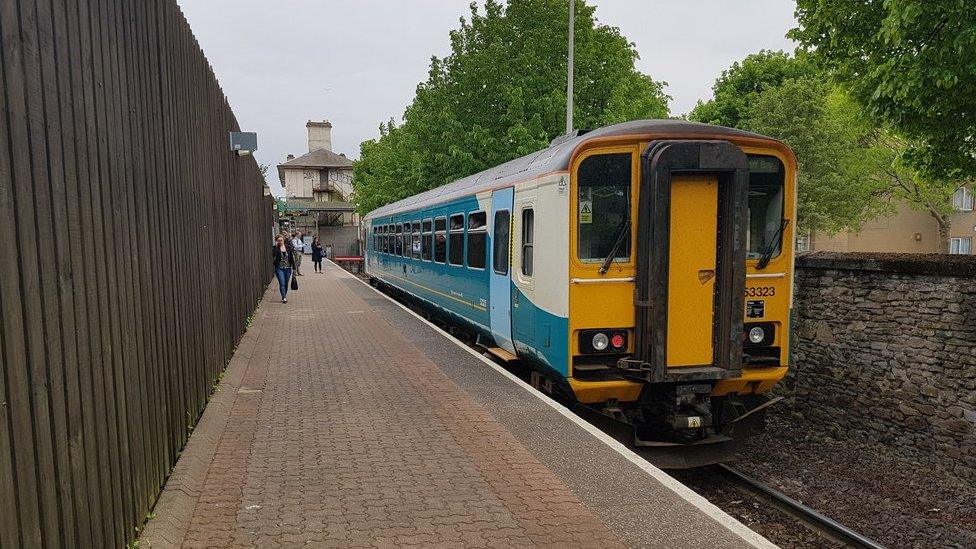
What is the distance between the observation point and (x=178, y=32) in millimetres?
6148

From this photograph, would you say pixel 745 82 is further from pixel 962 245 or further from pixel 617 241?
pixel 617 241

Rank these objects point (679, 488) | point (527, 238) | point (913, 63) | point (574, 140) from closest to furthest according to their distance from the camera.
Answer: point (679, 488) < point (574, 140) < point (527, 238) < point (913, 63)

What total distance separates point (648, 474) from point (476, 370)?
3.96 m

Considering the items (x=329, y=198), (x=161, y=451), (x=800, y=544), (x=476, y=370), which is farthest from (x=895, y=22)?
(x=329, y=198)

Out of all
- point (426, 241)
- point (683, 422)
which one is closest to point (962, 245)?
point (426, 241)

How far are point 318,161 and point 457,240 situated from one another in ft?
218

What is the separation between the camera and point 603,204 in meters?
6.50

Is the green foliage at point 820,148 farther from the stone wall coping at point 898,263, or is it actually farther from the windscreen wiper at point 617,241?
the windscreen wiper at point 617,241

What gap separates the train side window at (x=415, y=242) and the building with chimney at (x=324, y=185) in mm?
46935

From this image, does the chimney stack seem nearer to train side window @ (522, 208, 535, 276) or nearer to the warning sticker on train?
train side window @ (522, 208, 535, 276)

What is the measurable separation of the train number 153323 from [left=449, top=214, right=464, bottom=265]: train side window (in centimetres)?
505

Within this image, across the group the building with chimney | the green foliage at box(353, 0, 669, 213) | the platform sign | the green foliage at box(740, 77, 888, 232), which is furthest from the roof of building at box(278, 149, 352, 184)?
the platform sign

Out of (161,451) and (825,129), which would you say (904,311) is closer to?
(161,451)

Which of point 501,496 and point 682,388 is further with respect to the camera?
point 682,388
